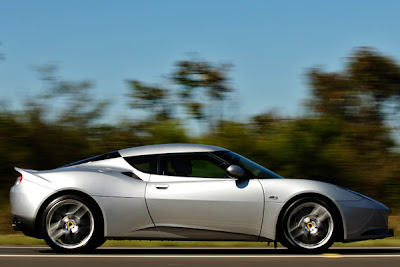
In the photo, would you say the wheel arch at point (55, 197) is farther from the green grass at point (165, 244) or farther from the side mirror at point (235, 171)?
the side mirror at point (235, 171)

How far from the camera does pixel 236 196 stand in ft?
24.7

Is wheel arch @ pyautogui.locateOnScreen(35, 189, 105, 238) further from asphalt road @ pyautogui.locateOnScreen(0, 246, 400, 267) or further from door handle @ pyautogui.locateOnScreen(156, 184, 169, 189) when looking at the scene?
door handle @ pyautogui.locateOnScreen(156, 184, 169, 189)

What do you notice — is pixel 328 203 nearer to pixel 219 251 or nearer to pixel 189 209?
pixel 219 251

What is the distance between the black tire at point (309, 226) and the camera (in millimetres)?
7531

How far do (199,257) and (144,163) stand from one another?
141 centimetres

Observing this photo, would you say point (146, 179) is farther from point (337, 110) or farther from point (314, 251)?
point (337, 110)

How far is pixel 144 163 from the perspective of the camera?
7.86 meters

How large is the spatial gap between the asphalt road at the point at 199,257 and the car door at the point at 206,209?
272 millimetres

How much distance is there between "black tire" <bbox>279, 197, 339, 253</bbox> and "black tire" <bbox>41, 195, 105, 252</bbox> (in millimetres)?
2253

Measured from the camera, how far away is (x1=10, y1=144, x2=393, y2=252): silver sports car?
295 inches

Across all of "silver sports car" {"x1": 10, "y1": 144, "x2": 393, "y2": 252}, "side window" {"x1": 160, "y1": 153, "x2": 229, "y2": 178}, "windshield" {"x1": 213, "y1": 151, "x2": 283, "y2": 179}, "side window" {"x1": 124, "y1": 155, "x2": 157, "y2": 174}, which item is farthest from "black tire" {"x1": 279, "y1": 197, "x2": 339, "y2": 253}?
"side window" {"x1": 124, "y1": 155, "x2": 157, "y2": 174}

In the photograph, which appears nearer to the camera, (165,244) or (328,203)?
(328,203)

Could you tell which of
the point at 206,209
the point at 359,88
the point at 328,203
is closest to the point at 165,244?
the point at 206,209

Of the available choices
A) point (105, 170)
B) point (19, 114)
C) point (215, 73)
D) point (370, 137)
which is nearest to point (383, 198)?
point (370, 137)
